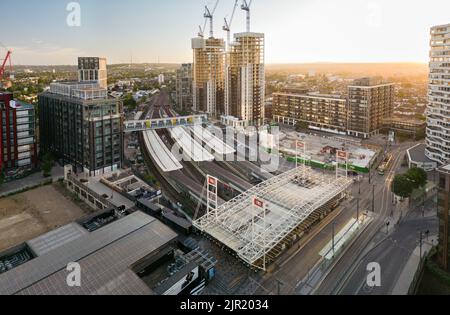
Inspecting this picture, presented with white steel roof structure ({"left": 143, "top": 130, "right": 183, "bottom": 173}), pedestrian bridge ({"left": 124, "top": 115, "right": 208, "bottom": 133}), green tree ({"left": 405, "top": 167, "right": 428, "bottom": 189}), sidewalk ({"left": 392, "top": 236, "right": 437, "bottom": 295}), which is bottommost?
sidewalk ({"left": 392, "top": 236, "right": 437, "bottom": 295})

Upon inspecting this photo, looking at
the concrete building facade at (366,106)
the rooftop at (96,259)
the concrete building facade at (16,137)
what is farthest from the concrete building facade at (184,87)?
the rooftop at (96,259)

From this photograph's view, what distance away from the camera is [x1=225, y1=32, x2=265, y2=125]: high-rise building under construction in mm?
52562

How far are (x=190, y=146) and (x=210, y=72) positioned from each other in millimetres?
31011

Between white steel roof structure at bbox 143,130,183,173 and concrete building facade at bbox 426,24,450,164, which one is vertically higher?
concrete building facade at bbox 426,24,450,164

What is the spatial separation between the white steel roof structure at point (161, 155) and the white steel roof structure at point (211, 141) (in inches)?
193

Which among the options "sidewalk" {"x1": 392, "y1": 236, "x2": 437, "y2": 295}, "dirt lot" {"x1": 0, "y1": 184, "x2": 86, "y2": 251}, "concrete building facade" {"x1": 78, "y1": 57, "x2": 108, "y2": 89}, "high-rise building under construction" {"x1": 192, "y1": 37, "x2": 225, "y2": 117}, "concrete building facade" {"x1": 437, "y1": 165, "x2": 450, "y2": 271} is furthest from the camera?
"high-rise building under construction" {"x1": 192, "y1": 37, "x2": 225, "y2": 117}

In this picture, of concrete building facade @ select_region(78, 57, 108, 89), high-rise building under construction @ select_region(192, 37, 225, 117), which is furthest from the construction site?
concrete building facade @ select_region(78, 57, 108, 89)

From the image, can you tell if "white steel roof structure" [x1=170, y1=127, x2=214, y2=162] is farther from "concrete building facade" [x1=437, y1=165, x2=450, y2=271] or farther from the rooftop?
"concrete building facade" [x1=437, y1=165, x2=450, y2=271]

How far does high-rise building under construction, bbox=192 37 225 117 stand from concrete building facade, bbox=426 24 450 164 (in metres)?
→ 36.6

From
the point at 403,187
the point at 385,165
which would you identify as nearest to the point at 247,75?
the point at 385,165

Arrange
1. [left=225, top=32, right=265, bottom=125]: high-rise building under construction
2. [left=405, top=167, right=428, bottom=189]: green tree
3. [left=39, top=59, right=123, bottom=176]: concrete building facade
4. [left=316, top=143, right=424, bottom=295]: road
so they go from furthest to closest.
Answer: [left=225, top=32, right=265, bottom=125]: high-rise building under construction, [left=39, top=59, right=123, bottom=176]: concrete building facade, [left=405, top=167, right=428, bottom=189]: green tree, [left=316, top=143, right=424, bottom=295]: road

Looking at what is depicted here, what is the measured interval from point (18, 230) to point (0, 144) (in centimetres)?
1243

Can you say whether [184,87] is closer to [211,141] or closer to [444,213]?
[211,141]

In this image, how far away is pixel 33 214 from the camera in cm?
2302
